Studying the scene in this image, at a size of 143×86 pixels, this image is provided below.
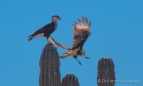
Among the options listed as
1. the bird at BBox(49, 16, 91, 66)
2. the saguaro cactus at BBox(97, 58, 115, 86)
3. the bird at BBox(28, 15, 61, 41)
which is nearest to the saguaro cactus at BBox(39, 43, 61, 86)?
the saguaro cactus at BBox(97, 58, 115, 86)

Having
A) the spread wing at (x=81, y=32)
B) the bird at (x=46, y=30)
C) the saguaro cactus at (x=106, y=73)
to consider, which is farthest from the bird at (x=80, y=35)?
the saguaro cactus at (x=106, y=73)

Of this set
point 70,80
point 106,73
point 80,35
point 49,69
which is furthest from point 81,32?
point 49,69

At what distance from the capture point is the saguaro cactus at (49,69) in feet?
27.0

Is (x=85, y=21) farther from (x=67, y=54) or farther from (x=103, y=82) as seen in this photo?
(x=103, y=82)

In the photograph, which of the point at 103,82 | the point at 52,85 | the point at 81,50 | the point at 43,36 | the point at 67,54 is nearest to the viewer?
the point at 52,85

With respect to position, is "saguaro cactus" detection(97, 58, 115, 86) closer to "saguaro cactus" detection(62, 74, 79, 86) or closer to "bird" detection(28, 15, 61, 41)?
"saguaro cactus" detection(62, 74, 79, 86)

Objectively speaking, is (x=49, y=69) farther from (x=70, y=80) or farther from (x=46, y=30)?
(x=46, y=30)

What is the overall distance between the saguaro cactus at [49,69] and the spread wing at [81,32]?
5570 mm

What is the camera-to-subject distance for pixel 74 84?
884cm

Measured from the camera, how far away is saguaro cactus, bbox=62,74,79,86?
885 centimetres

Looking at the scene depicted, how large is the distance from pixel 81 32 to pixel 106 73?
4.81 metres

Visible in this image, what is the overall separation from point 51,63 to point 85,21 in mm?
5978

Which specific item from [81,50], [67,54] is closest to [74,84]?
[67,54]

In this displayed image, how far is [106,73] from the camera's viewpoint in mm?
9891
